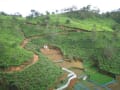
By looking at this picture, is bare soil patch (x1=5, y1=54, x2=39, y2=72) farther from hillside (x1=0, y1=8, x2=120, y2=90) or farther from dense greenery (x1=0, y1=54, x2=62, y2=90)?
dense greenery (x1=0, y1=54, x2=62, y2=90)

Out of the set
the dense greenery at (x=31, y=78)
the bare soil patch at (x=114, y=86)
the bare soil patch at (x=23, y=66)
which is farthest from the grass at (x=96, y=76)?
the bare soil patch at (x=23, y=66)

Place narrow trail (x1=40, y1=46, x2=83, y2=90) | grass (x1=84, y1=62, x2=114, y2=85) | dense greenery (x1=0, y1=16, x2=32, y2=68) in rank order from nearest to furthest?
dense greenery (x1=0, y1=16, x2=32, y2=68) < narrow trail (x1=40, y1=46, x2=83, y2=90) < grass (x1=84, y1=62, x2=114, y2=85)

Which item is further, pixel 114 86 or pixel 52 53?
pixel 52 53

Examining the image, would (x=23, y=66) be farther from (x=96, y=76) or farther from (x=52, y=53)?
(x=52, y=53)

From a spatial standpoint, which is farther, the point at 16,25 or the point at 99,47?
the point at 16,25

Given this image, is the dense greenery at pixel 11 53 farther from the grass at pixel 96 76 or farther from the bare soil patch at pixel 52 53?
the grass at pixel 96 76

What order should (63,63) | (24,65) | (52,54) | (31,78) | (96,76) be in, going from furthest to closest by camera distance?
(52,54) < (63,63) < (96,76) < (24,65) < (31,78)

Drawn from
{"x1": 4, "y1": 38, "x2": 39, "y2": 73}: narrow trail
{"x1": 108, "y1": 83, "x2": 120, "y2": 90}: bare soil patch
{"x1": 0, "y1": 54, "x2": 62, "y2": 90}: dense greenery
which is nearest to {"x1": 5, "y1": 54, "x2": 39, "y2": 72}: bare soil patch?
{"x1": 4, "y1": 38, "x2": 39, "y2": 73}: narrow trail

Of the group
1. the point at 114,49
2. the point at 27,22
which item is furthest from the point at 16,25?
the point at 114,49

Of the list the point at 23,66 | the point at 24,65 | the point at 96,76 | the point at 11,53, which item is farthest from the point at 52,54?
the point at 23,66

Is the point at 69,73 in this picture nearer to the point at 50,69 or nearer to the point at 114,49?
the point at 50,69

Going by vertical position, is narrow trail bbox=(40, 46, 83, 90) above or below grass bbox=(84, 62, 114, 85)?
above
